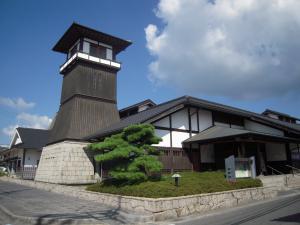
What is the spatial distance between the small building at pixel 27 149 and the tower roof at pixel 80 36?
10.8 m

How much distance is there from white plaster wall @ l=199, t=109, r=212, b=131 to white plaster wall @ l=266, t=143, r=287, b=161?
5.85 metres

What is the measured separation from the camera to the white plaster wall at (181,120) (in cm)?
1715

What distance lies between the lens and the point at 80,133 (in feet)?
65.2

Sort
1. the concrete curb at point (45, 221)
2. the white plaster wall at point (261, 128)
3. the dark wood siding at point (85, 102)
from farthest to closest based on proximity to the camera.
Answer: the white plaster wall at point (261, 128), the dark wood siding at point (85, 102), the concrete curb at point (45, 221)

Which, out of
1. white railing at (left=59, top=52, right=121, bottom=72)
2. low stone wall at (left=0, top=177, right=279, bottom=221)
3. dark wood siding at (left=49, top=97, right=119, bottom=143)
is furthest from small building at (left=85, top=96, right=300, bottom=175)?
Result: white railing at (left=59, top=52, right=121, bottom=72)

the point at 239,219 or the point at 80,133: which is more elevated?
the point at 80,133

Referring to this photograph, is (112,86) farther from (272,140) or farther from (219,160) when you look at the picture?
(272,140)

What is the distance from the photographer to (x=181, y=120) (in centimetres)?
1758

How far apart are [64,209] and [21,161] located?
73.8ft

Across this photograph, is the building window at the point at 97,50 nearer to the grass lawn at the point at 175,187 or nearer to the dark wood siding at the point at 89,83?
the dark wood siding at the point at 89,83

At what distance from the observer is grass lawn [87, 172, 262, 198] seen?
10.1 meters

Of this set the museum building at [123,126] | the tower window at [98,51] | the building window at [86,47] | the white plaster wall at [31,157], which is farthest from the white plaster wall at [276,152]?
the white plaster wall at [31,157]

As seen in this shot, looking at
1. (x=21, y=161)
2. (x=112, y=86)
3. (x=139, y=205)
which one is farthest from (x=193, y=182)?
(x=21, y=161)

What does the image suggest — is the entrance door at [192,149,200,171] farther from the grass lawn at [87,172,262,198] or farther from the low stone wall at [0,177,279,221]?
the low stone wall at [0,177,279,221]
